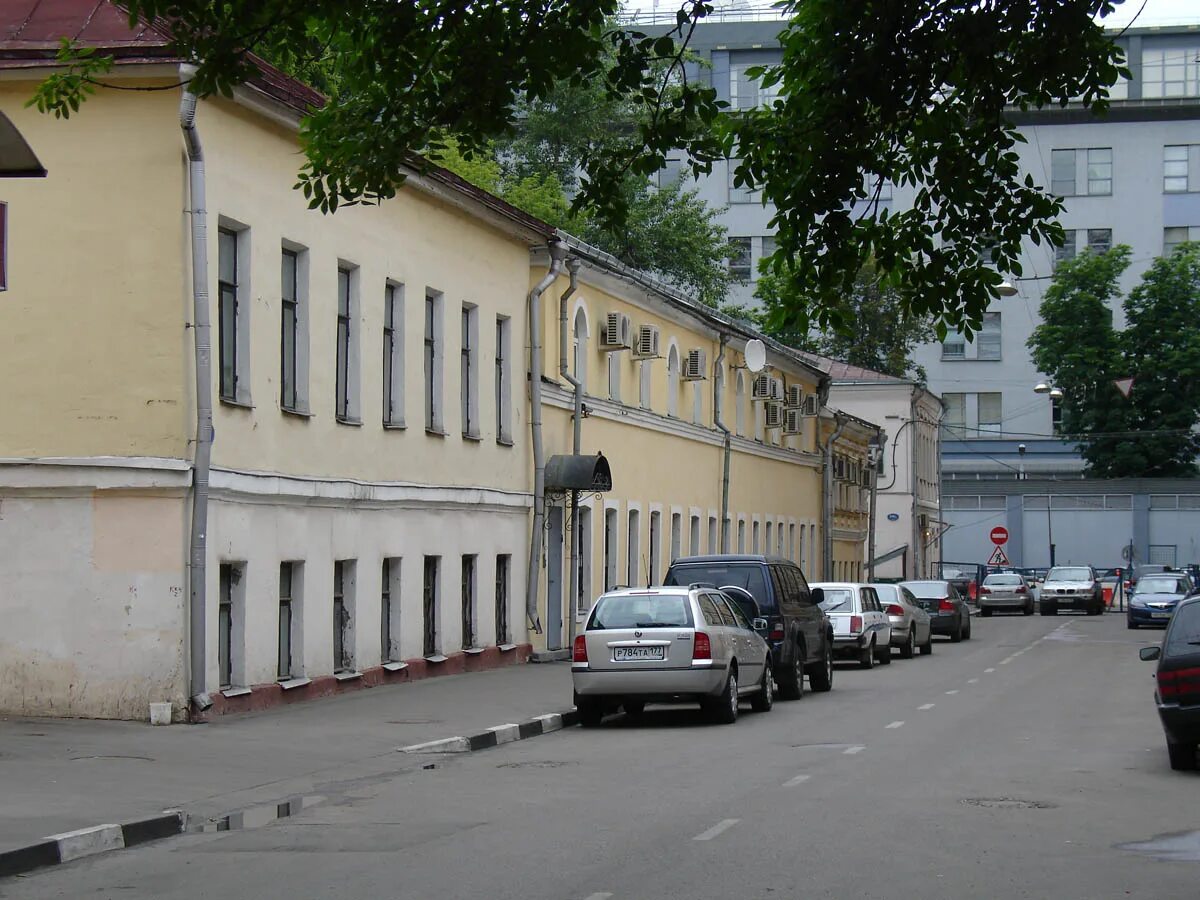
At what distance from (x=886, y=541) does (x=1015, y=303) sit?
93.6ft

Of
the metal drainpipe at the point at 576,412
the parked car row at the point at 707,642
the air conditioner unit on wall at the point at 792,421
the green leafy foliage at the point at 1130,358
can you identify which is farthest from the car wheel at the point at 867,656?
the green leafy foliage at the point at 1130,358

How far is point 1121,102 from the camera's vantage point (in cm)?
8950

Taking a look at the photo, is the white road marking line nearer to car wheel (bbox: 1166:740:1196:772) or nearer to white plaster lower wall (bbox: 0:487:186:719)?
car wheel (bbox: 1166:740:1196:772)

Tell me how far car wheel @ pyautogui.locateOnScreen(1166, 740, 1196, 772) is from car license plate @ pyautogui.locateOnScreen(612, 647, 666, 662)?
5977 mm

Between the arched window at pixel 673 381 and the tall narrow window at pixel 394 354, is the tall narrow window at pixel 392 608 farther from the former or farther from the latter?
the arched window at pixel 673 381

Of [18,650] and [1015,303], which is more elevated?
[1015,303]

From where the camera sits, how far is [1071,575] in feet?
216

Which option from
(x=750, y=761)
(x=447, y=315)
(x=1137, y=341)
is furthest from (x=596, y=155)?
(x=1137, y=341)

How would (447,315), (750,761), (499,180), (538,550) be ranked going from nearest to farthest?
(750,761)
(447,315)
(538,550)
(499,180)

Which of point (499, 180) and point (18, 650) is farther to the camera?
point (499, 180)

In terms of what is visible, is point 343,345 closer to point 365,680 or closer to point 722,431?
point 365,680

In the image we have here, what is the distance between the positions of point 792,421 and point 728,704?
104 feet

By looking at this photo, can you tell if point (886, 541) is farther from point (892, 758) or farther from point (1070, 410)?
point (892, 758)

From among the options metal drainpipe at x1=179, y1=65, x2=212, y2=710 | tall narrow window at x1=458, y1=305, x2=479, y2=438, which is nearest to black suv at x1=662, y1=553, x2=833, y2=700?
tall narrow window at x1=458, y1=305, x2=479, y2=438
